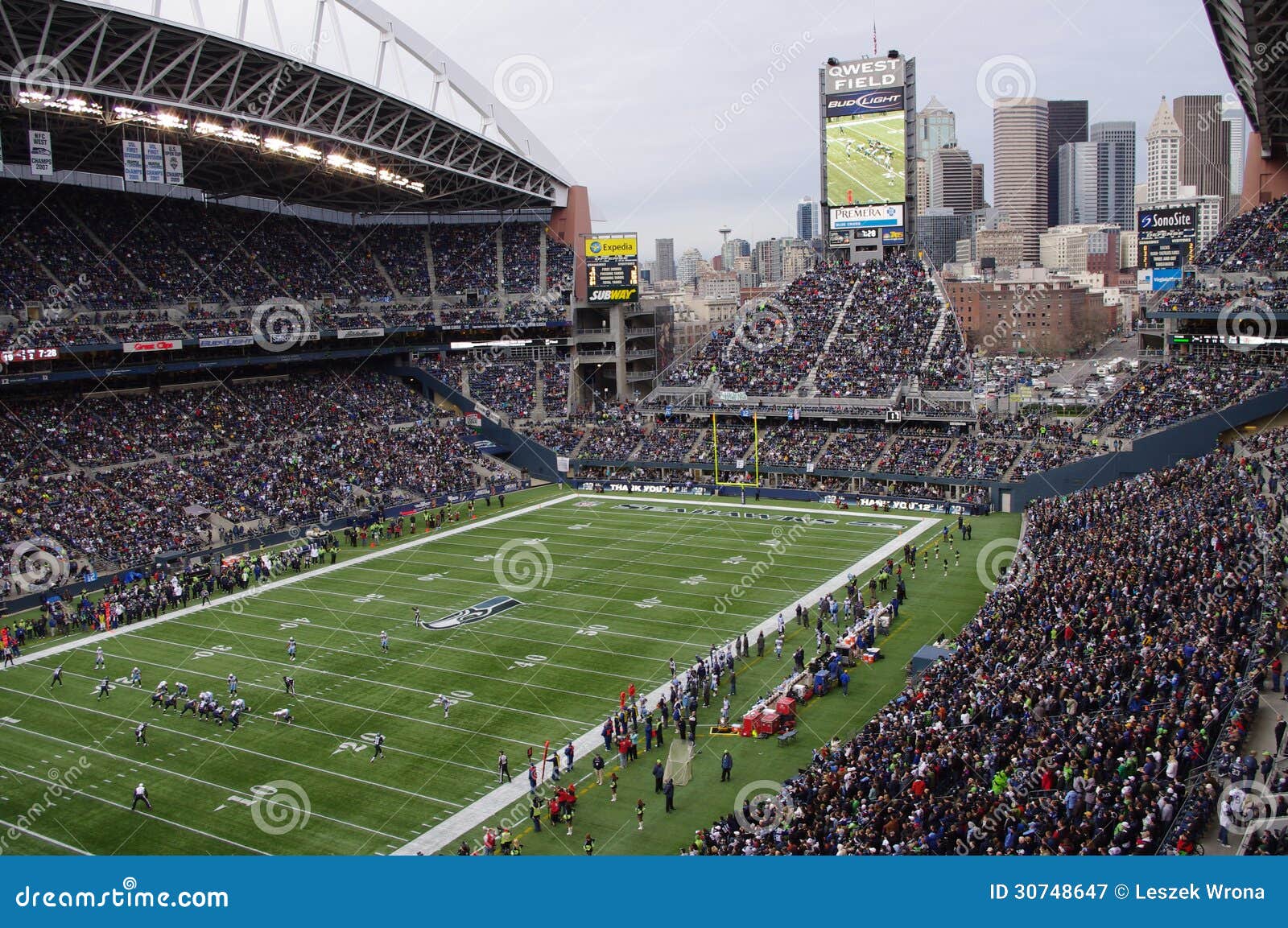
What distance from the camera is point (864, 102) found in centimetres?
6412

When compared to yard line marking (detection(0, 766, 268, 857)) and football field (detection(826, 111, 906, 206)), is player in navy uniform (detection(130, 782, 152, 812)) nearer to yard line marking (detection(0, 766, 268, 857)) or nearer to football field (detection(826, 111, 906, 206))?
yard line marking (detection(0, 766, 268, 857))

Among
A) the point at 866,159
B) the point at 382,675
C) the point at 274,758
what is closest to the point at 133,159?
the point at 382,675

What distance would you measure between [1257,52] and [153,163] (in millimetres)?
37107

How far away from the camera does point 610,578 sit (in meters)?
34.9

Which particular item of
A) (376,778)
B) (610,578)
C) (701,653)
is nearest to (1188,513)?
(701,653)

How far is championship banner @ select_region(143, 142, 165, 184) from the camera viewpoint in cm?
3959

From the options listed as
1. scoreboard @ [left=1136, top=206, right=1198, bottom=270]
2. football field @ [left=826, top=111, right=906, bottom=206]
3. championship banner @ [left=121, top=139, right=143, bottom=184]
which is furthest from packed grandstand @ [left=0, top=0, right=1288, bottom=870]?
scoreboard @ [left=1136, top=206, right=1198, bottom=270]

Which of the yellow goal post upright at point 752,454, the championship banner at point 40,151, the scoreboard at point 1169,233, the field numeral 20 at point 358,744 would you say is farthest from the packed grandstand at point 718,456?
the scoreboard at point 1169,233

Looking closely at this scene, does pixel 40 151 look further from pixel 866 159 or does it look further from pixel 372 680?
pixel 866 159

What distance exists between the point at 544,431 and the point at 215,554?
859 inches

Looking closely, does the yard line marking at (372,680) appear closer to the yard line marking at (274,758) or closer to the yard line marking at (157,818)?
the yard line marking at (274,758)

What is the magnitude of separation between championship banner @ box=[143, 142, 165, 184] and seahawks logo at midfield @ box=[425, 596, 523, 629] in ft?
70.4

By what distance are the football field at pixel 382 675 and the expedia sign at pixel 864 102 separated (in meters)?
31.6

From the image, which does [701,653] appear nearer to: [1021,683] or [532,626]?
[532,626]
